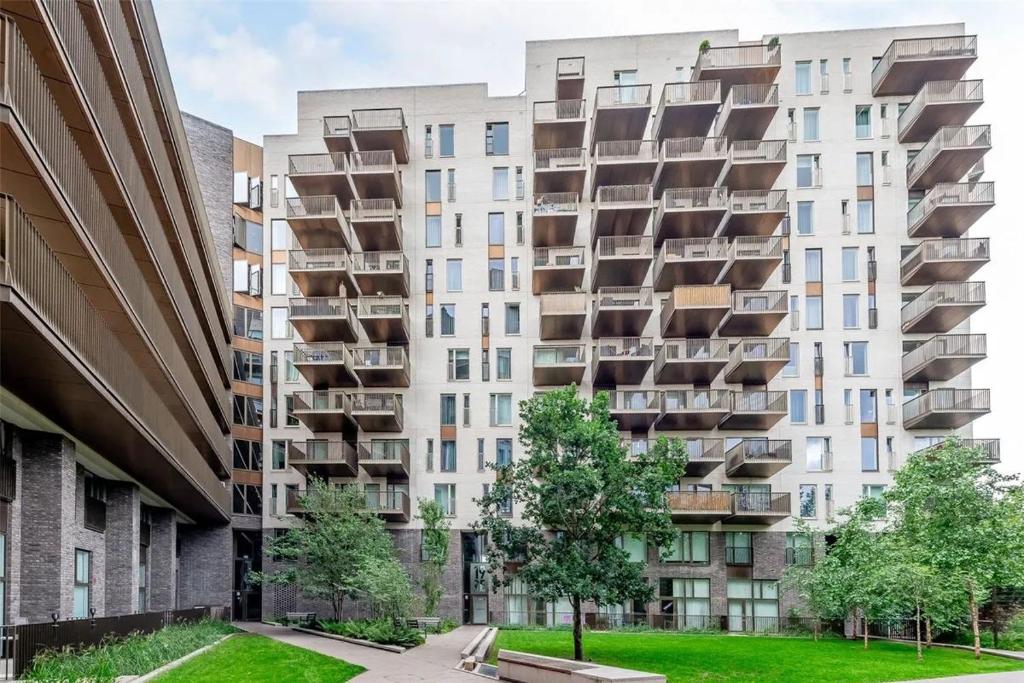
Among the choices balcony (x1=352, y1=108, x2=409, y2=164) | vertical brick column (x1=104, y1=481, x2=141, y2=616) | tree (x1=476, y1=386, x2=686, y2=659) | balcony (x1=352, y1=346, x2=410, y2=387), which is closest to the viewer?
tree (x1=476, y1=386, x2=686, y2=659)

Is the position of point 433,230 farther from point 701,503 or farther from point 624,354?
point 701,503

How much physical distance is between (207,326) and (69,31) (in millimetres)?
24916

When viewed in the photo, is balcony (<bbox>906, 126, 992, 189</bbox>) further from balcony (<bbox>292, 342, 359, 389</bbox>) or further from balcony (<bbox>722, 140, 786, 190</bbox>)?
balcony (<bbox>292, 342, 359, 389</bbox>)

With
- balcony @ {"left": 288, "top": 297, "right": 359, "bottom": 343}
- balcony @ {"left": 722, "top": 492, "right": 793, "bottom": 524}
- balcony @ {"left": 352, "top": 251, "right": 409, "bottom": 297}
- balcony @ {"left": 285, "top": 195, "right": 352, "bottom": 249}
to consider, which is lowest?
balcony @ {"left": 722, "top": 492, "right": 793, "bottom": 524}

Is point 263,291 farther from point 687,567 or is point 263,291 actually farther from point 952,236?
point 952,236

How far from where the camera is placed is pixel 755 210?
1825 inches

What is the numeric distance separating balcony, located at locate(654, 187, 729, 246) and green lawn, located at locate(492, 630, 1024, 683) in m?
20.5

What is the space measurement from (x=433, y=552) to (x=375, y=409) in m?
7.74

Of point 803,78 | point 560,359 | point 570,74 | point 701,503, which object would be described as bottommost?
point 701,503

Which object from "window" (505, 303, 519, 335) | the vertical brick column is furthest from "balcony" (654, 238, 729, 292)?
the vertical brick column

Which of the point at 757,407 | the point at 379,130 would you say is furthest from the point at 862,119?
the point at 379,130

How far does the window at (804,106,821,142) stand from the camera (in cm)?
4903

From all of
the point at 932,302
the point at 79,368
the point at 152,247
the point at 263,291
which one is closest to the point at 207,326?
the point at 263,291

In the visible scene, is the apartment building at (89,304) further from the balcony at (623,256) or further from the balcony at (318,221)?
the balcony at (623,256)
